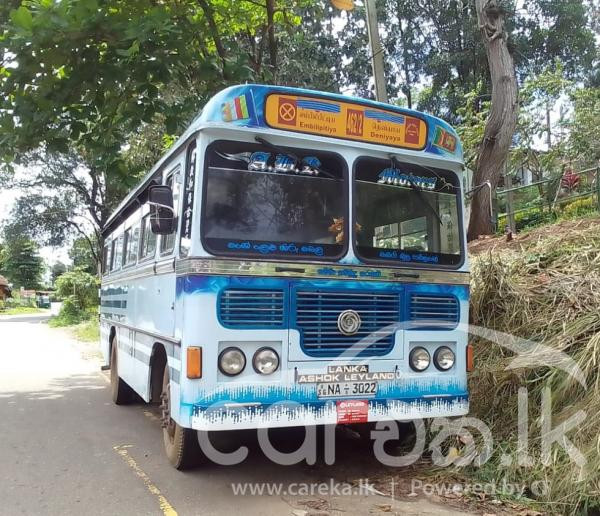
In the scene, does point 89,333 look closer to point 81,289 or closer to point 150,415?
point 81,289

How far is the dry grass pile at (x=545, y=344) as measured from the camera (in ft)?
15.0

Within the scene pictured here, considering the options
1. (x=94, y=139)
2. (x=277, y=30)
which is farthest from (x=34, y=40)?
(x=277, y=30)

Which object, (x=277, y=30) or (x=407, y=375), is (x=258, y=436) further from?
(x=277, y=30)

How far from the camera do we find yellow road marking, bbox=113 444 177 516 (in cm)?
445

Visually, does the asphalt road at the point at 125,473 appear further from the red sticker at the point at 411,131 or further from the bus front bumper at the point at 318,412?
the red sticker at the point at 411,131

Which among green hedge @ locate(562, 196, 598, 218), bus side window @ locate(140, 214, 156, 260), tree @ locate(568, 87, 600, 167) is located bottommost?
bus side window @ locate(140, 214, 156, 260)

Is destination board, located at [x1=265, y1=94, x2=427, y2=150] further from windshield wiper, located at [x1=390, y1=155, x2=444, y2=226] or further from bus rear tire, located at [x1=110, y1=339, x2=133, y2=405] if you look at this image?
bus rear tire, located at [x1=110, y1=339, x2=133, y2=405]

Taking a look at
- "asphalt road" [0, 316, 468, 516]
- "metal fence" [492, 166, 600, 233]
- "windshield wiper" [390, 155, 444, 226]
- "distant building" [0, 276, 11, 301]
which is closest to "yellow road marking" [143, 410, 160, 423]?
"asphalt road" [0, 316, 468, 516]

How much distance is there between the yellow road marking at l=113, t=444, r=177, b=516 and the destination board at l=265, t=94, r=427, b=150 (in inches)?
120

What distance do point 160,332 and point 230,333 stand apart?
1.21 meters

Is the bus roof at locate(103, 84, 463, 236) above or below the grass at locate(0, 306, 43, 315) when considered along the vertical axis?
above

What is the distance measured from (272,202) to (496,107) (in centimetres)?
678

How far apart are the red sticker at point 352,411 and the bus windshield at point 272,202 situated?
1.18m

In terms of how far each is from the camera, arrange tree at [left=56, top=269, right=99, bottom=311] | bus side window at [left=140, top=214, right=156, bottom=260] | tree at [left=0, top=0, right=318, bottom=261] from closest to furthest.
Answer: bus side window at [left=140, top=214, right=156, bottom=260] < tree at [left=0, top=0, right=318, bottom=261] < tree at [left=56, top=269, right=99, bottom=311]
